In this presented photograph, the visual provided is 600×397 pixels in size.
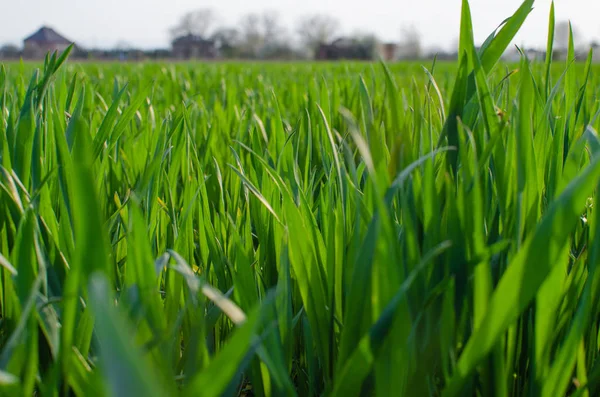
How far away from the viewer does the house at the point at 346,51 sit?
95.2 ft

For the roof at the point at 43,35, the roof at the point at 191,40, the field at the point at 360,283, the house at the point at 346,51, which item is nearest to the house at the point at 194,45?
the roof at the point at 191,40

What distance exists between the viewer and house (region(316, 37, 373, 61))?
29.0m

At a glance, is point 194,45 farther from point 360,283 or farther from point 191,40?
point 360,283

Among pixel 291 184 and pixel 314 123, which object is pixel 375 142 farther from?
pixel 314 123

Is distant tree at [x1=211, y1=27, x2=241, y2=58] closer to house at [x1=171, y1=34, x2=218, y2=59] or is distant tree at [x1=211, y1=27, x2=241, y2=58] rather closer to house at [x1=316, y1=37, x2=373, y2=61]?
house at [x1=171, y1=34, x2=218, y2=59]

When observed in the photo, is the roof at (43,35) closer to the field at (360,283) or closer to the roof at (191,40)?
the roof at (191,40)

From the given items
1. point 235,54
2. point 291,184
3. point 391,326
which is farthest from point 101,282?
point 235,54

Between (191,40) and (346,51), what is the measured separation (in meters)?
15.9

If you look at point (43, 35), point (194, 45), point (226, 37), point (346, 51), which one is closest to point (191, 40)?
point (194, 45)

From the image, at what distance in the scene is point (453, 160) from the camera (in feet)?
1.52

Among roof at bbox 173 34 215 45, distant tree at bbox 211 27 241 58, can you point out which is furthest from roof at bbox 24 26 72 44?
distant tree at bbox 211 27 241 58

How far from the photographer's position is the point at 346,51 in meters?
31.4

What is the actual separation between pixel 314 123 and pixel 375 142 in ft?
2.23

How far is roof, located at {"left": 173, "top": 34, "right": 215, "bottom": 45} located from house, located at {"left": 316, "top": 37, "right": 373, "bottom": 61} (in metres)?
10.00
